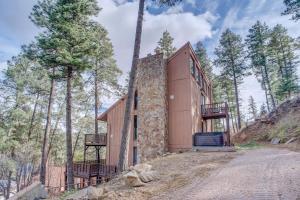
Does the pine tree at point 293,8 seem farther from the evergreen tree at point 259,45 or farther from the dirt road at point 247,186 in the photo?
the dirt road at point 247,186

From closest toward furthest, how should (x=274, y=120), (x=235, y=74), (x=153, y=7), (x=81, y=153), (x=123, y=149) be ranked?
(x=123, y=149) < (x=153, y=7) < (x=274, y=120) < (x=235, y=74) < (x=81, y=153)

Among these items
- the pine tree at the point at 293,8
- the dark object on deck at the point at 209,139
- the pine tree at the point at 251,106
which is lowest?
the dark object on deck at the point at 209,139

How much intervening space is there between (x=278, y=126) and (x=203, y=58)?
15.2 metres

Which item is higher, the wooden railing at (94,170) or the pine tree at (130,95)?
the pine tree at (130,95)

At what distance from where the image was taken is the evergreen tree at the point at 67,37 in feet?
42.3

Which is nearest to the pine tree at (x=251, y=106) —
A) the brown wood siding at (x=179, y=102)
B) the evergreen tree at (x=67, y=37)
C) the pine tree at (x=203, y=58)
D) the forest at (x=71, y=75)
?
the forest at (x=71, y=75)

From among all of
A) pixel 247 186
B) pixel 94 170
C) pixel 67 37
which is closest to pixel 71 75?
pixel 67 37

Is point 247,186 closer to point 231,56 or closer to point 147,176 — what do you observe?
point 147,176

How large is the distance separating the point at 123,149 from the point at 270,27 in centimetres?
2787

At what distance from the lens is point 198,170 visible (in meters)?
6.61

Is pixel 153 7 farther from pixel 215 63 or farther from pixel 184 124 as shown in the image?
pixel 215 63

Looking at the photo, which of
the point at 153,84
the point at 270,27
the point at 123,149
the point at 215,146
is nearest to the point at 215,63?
the point at 270,27

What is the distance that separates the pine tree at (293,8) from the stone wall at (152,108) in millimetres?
10874

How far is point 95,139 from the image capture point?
57.6ft
